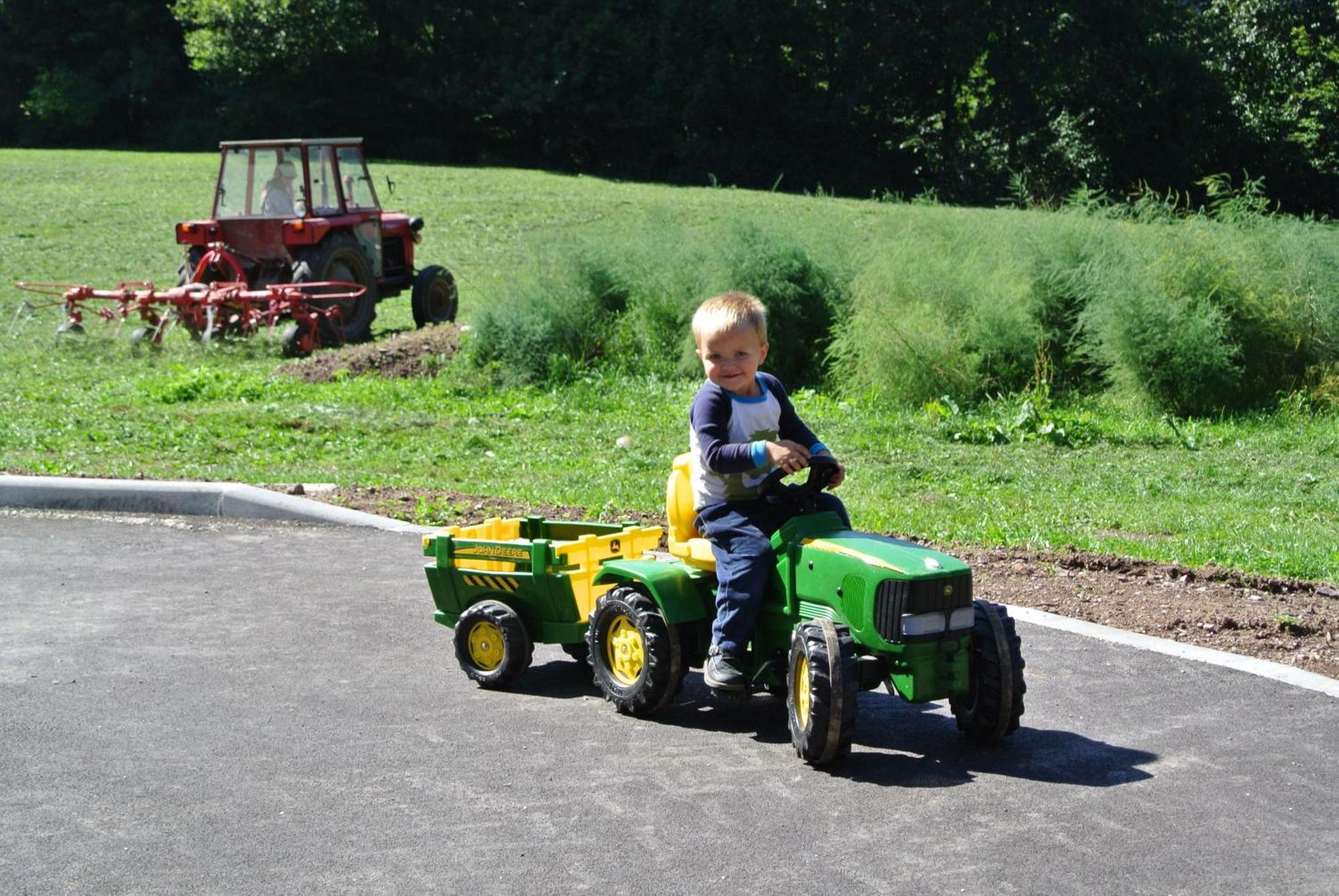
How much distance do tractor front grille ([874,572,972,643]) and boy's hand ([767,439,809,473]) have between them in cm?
47

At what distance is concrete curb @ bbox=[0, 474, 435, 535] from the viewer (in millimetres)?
9211

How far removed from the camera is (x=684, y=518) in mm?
5742

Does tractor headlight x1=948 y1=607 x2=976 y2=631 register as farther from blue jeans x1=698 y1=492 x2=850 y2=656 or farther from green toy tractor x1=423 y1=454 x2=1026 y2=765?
blue jeans x1=698 y1=492 x2=850 y2=656

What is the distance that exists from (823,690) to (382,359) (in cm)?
1081

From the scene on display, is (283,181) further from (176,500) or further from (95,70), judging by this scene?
(95,70)

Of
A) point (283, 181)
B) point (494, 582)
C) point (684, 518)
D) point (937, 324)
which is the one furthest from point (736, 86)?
point (684, 518)

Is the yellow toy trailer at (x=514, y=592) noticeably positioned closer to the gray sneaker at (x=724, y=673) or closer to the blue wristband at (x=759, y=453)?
the gray sneaker at (x=724, y=673)

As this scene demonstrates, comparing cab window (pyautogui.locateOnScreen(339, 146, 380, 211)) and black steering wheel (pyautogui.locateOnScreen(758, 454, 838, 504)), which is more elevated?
cab window (pyautogui.locateOnScreen(339, 146, 380, 211))

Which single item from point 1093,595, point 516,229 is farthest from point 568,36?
point 1093,595

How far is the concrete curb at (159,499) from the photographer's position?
9211 millimetres

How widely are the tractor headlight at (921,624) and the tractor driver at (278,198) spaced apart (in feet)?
47.3

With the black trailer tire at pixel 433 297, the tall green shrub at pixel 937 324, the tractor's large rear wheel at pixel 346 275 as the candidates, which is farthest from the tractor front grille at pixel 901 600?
the black trailer tire at pixel 433 297

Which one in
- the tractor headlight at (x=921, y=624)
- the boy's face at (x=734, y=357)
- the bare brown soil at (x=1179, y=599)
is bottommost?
the bare brown soil at (x=1179, y=599)

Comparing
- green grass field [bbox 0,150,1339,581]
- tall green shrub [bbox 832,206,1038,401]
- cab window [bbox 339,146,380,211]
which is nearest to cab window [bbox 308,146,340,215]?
cab window [bbox 339,146,380,211]
